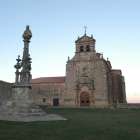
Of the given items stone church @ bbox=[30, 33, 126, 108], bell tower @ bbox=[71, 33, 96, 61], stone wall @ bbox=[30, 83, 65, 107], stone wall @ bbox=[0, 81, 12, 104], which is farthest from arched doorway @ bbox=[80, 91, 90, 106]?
stone wall @ bbox=[0, 81, 12, 104]

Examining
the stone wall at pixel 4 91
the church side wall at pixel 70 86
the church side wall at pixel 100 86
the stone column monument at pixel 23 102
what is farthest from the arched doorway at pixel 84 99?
the stone column monument at pixel 23 102

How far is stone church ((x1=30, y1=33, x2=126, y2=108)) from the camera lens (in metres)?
30.4

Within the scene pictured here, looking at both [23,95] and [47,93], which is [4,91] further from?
[23,95]

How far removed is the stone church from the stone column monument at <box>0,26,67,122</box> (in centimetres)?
1798

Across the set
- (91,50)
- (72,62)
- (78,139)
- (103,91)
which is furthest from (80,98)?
(78,139)

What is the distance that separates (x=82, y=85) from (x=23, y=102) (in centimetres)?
1977

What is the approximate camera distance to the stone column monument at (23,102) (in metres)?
11.4

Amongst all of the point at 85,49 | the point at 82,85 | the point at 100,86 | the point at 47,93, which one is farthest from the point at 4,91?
the point at 100,86

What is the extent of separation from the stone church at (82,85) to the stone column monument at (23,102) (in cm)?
1798

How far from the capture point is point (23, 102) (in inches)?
501

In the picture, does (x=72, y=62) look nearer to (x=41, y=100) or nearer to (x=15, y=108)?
(x=41, y=100)

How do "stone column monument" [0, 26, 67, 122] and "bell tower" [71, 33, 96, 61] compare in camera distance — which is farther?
"bell tower" [71, 33, 96, 61]

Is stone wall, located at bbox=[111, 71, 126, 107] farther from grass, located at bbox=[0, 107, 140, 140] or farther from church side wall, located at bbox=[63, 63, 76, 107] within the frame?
grass, located at bbox=[0, 107, 140, 140]

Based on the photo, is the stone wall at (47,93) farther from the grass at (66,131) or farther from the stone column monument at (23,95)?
the grass at (66,131)
